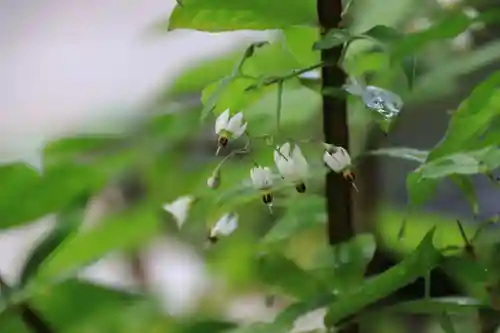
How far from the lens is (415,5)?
17.1 inches

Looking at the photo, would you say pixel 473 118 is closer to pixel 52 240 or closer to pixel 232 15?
pixel 232 15

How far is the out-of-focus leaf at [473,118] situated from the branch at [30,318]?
23 centimetres

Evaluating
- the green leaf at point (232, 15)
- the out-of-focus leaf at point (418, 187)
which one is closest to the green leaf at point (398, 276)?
the out-of-focus leaf at point (418, 187)

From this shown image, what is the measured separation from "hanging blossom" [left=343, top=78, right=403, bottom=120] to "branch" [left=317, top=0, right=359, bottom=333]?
3cm

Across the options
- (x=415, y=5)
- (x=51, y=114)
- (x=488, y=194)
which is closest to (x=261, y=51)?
(x=415, y=5)

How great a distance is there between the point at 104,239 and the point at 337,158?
0.79 ft

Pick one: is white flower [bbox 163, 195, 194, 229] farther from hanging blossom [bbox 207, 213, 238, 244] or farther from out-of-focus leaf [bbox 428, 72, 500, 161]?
out-of-focus leaf [bbox 428, 72, 500, 161]

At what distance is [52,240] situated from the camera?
0.41m

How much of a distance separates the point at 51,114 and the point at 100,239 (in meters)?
0.78

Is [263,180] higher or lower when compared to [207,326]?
higher

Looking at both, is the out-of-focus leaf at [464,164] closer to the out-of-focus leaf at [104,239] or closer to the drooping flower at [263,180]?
the drooping flower at [263,180]

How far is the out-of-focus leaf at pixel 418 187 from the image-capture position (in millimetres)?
326

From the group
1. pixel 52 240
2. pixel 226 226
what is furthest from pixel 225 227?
pixel 52 240

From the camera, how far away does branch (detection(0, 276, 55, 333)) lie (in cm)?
41
